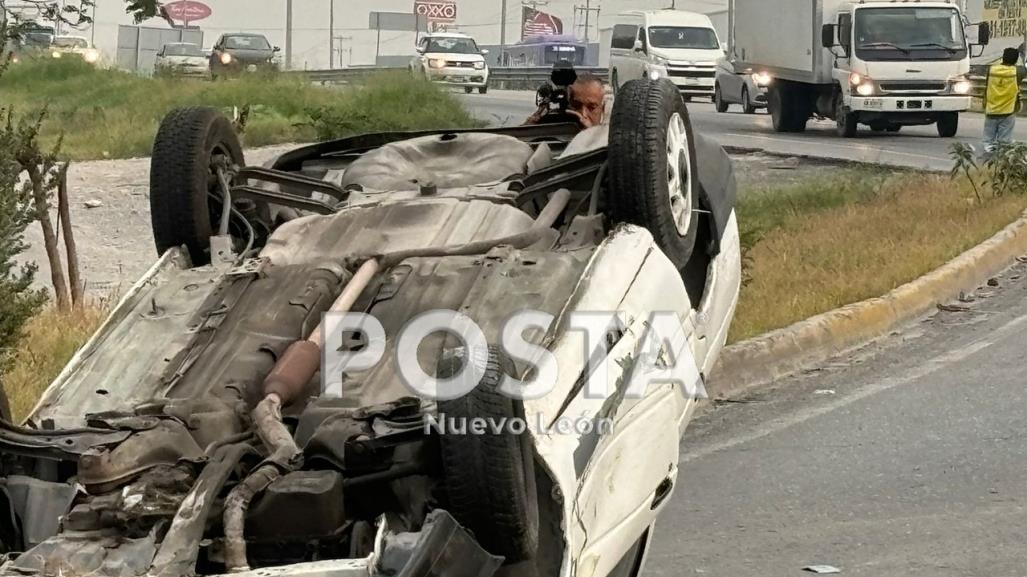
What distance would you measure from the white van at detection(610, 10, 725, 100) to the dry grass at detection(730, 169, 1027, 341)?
54.6ft

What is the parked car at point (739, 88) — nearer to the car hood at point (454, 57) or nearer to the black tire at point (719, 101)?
the black tire at point (719, 101)

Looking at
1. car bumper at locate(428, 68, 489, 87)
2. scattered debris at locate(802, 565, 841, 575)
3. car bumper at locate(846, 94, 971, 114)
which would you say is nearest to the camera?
scattered debris at locate(802, 565, 841, 575)

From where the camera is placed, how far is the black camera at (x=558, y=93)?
698 centimetres

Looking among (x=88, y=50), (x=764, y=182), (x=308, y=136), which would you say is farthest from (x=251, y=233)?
(x=88, y=50)

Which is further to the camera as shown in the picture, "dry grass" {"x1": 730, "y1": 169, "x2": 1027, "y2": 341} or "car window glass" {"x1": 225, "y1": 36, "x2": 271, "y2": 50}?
"car window glass" {"x1": 225, "y1": 36, "x2": 271, "y2": 50}

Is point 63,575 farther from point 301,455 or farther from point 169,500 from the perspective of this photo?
point 301,455

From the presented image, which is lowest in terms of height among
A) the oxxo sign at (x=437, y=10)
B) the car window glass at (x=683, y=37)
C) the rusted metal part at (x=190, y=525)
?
the rusted metal part at (x=190, y=525)

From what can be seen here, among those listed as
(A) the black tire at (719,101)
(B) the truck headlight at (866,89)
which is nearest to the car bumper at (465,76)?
(A) the black tire at (719,101)

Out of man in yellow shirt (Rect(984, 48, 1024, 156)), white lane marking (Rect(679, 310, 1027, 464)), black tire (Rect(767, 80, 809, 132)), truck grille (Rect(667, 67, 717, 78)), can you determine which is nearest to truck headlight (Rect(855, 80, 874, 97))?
black tire (Rect(767, 80, 809, 132))

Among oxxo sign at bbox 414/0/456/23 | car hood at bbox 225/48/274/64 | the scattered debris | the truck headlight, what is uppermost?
oxxo sign at bbox 414/0/456/23

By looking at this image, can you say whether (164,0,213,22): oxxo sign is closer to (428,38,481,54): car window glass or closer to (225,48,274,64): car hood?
(225,48,274,64): car hood

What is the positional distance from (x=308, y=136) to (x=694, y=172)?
1672 centimetres

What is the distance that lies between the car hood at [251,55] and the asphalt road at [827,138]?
26.3 ft

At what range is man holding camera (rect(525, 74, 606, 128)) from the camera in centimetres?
693
